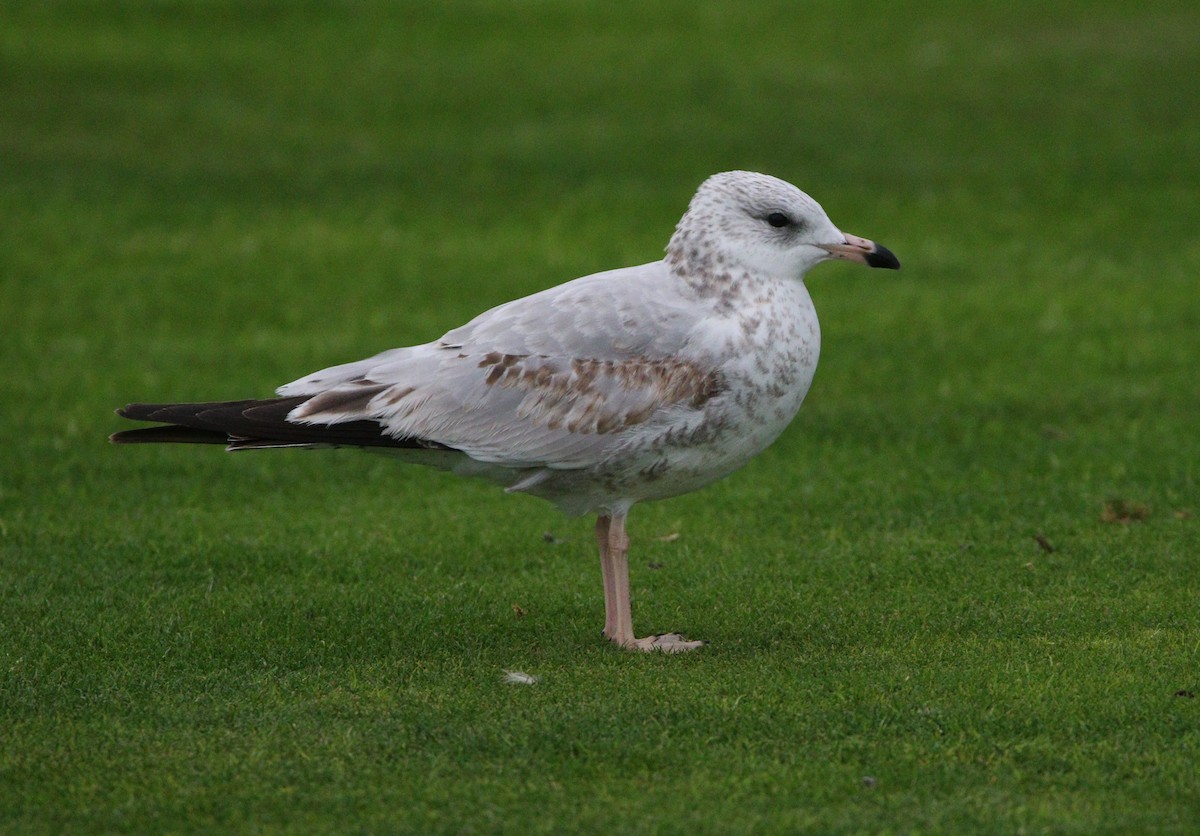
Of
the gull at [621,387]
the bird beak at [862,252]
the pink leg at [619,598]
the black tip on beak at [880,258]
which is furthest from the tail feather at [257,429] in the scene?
the black tip on beak at [880,258]

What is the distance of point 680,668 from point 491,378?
1436 millimetres

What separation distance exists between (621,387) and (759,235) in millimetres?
884

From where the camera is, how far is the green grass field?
544cm

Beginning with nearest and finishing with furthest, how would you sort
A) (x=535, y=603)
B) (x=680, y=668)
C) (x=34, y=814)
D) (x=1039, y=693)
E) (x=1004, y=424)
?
(x=34, y=814) → (x=1039, y=693) → (x=680, y=668) → (x=535, y=603) → (x=1004, y=424)

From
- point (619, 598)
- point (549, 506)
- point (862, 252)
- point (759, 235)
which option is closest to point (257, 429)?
point (619, 598)

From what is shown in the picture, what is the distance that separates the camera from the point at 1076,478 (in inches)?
365

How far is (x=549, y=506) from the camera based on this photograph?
9414 millimetres

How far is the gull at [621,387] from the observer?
21.1 ft

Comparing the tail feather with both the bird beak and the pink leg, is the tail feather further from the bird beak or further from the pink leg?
the bird beak

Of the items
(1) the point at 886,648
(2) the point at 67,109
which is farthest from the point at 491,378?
(2) the point at 67,109

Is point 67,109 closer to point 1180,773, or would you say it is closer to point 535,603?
point 535,603

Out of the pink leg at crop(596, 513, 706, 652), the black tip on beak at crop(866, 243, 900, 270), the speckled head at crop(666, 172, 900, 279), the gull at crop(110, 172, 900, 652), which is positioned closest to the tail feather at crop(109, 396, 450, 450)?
the gull at crop(110, 172, 900, 652)

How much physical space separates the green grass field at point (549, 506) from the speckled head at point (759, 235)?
1582mm

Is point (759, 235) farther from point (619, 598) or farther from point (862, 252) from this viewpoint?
point (619, 598)
